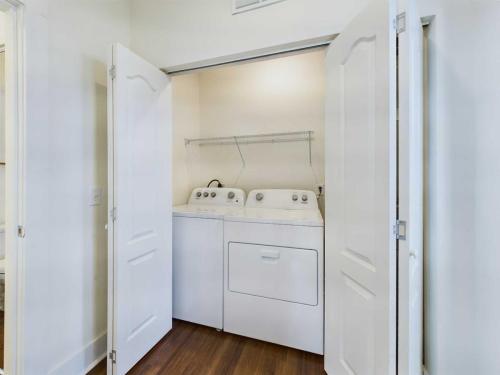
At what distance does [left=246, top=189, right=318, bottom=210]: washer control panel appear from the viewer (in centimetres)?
206

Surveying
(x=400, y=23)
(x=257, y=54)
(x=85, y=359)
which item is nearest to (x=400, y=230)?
(x=400, y=23)

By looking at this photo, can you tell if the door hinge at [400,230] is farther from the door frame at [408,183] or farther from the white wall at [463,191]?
the white wall at [463,191]

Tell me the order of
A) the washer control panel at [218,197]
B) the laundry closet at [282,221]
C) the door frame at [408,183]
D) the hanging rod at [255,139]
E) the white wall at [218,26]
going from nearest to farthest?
1. the door frame at [408,183]
2. the laundry closet at [282,221]
3. the white wall at [218,26]
4. the washer control panel at [218,197]
5. the hanging rod at [255,139]

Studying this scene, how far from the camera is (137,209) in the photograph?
1411 millimetres

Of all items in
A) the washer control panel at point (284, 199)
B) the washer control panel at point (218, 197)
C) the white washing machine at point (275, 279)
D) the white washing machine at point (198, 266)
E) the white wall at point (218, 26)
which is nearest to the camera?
the white wall at point (218, 26)

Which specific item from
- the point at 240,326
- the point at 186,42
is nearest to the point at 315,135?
the point at 186,42

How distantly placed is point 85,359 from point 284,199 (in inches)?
70.6

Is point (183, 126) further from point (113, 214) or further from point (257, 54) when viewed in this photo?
point (113, 214)

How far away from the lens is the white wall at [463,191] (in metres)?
0.82

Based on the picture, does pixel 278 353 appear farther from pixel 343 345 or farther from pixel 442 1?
pixel 442 1

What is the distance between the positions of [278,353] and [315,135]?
1920mm

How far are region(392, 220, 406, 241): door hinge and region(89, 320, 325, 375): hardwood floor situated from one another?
112cm

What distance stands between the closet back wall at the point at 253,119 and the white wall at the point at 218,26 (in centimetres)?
76

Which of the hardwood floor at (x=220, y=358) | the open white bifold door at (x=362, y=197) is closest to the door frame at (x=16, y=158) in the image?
the hardwood floor at (x=220, y=358)
